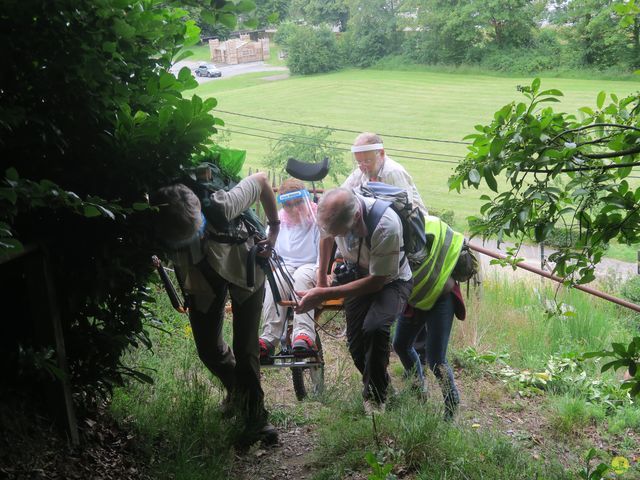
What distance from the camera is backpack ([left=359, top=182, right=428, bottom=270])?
4395 mm

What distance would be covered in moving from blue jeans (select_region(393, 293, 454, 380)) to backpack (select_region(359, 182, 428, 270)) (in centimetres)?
38

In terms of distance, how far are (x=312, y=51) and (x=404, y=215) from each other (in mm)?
22629

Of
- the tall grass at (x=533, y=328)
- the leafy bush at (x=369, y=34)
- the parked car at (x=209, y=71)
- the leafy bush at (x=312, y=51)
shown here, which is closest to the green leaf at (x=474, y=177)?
the tall grass at (x=533, y=328)

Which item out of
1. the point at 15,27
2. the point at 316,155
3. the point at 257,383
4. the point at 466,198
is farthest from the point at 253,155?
the point at 15,27

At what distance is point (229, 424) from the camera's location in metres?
4.34

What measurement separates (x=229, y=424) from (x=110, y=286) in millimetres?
1416

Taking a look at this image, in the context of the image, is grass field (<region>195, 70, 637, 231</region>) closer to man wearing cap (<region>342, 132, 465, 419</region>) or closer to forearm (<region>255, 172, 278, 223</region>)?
man wearing cap (<region>342, 132, 465, 419</region>)

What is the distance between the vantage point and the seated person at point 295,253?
18.8 feet

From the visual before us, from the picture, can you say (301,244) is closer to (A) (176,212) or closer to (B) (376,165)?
(B) (376,165)

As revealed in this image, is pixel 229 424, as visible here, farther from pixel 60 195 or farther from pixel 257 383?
pixel 60 195

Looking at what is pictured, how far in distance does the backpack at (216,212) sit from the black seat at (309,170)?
2.03 metres

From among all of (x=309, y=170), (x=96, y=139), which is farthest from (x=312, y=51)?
(x=96, y=139)

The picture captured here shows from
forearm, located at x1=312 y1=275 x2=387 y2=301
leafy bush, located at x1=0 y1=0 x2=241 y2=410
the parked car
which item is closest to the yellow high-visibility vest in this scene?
forearm, located at x1=312 y1=275 x2=387 y2=301

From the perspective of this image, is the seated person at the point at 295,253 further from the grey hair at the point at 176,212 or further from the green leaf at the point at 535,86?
the green leaf at the point at 535,86
